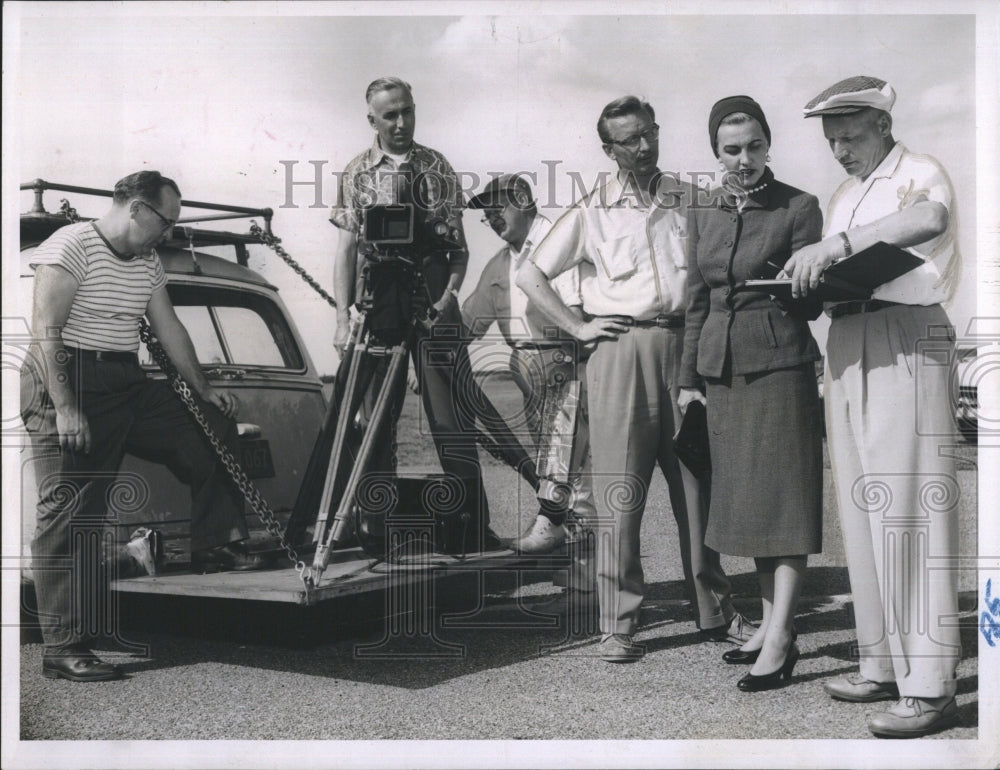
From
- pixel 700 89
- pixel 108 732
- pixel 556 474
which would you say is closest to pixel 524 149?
pixel 700 89

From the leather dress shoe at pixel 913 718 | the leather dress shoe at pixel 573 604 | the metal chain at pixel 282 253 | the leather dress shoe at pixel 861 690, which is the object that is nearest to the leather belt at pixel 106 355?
the metal chain at pixel 282 253

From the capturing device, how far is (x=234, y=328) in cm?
547

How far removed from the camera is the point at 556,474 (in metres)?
4.88

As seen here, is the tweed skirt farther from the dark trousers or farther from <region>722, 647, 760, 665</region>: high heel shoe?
the dark trousers

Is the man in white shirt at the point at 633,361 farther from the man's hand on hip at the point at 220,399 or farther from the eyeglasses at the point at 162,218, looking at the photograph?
the eyeglasses at the point at 162,218

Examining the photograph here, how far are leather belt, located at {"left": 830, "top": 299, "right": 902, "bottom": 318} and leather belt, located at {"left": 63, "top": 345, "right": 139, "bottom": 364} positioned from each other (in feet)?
9.08

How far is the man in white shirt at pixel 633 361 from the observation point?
15.0 ft

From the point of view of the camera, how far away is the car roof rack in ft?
15.2

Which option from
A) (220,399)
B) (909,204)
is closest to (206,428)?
(220,399)

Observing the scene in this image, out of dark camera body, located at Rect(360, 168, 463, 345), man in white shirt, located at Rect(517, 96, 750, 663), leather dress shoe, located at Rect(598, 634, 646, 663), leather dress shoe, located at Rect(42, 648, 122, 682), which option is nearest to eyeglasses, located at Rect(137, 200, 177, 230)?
dark camera body, located at Rect(360, 168, 463, 345)

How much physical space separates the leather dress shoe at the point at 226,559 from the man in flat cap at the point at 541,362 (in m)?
1.11

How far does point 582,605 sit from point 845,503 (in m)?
1.18

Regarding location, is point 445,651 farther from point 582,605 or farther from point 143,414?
point 143,414

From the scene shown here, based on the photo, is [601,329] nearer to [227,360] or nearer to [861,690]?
[861,690]
